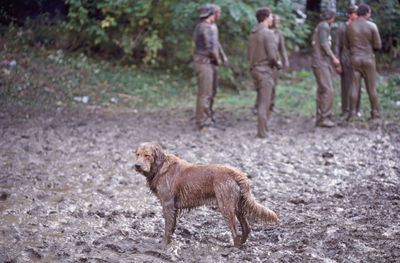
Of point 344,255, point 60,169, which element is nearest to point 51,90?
point 60,169

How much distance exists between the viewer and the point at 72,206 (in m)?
5.57

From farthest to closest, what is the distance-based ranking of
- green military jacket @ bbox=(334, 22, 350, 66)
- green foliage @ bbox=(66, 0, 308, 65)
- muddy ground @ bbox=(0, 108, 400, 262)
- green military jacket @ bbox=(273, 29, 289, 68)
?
green foliage @ bbox=(66, 0, 308, 65)
green military jacket @ bbox=(273, 29, 289, 68)
green military jacket @ bbox=(334, 22, 350, 66)
muddy ground @ bbox=(0, 108, 400, 262)

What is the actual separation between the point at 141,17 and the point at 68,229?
41.7 feet

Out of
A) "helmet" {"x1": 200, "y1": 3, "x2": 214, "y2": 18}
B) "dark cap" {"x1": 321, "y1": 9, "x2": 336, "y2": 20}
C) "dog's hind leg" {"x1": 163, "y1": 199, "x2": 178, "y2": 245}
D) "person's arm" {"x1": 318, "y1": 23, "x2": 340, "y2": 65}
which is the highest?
"dark cap" {"x1": 321, "y1": 9, "x2": 336, "y2": 20}

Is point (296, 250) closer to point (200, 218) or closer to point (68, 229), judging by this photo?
point (200, 218)

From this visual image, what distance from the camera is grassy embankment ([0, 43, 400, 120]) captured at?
12516 millimetres

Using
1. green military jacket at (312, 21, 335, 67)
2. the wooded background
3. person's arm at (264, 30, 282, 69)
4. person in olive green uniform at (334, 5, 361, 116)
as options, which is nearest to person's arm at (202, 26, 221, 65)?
person's arm at (264, 30, 282, 69)

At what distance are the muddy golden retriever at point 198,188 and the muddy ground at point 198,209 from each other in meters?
0.30

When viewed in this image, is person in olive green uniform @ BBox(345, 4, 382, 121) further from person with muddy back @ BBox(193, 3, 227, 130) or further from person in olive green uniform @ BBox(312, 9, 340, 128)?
person with muddy back @ BBox(193, 3, 227, 130)

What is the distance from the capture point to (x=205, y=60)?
10344mm

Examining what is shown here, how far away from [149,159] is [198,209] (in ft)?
4.93

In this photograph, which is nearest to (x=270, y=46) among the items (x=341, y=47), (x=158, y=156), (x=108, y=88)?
(x=341, y=47)

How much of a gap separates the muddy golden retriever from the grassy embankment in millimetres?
8168

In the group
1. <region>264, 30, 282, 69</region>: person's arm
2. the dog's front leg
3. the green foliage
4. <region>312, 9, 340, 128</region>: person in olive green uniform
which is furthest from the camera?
the green foliage
